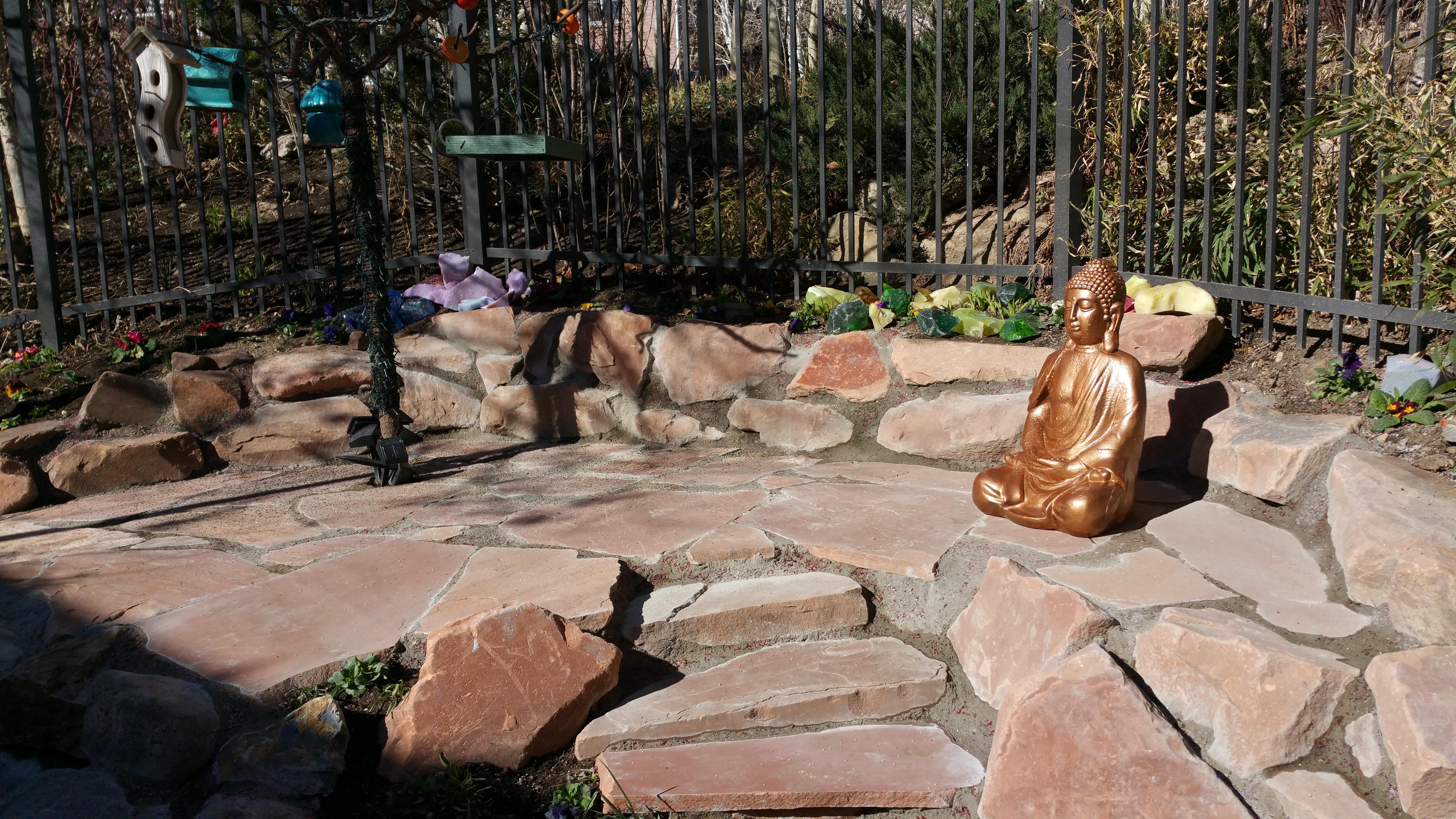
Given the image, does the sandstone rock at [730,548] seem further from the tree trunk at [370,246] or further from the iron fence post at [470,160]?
the iron fence post at [470,160]

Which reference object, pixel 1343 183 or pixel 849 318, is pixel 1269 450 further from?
pixel 849 318

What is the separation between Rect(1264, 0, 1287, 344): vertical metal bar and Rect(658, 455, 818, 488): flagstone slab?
1.66m

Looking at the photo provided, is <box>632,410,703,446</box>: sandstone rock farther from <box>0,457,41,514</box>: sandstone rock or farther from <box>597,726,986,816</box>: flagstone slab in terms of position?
<box>0,457,41,514</box>: sandstone rock

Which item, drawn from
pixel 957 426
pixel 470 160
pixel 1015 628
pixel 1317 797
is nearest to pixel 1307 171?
pixel 957 426

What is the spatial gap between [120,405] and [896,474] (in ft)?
10.4

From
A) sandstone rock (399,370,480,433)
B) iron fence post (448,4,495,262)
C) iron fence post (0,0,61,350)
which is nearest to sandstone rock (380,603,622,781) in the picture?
sandstone rock (399,370,480,433)

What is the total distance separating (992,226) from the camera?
19.7ft

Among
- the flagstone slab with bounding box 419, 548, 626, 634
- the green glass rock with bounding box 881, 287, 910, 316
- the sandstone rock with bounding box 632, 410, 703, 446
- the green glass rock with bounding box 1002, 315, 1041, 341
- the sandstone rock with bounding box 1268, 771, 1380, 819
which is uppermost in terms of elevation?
the green glass rock with bounding box 881, 287, 910, 316

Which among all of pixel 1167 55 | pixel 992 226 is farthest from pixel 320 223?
pixel 1167 55

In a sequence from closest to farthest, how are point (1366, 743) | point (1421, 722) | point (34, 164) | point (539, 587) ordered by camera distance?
point (1421, 722) → point (1366, 743) → point (539, 587) → point (34, 164)

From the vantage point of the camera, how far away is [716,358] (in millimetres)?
4492

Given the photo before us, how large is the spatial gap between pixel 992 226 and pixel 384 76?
14.2 feet

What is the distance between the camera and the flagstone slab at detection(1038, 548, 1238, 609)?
99.3 inches

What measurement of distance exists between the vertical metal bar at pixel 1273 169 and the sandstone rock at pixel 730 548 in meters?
1.94
